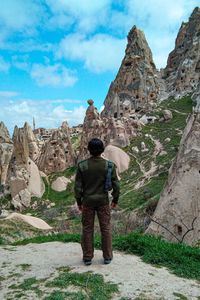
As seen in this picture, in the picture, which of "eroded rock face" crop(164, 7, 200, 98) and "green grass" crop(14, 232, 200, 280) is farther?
"eroded rock face" crop(164, 7, 200, 98)

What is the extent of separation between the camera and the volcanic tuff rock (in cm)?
4512

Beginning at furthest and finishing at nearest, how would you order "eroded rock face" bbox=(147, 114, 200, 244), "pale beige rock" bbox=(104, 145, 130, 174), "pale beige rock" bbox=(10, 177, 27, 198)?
"pale beige rock" bbox=(104, 145, 130, 174) → "pale beige rock" bbox=(10, 177, 27, 198) → "eroded rock face" bbox=(147, 114, 200, 244)

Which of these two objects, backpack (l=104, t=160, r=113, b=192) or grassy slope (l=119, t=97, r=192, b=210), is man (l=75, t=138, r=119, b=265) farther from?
grassy slope (l=119, t=97, r=192, b=210)

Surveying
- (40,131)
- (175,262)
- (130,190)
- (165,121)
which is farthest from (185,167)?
(40,131)

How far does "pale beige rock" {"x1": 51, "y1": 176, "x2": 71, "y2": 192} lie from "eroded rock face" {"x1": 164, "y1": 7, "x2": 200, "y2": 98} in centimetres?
3492

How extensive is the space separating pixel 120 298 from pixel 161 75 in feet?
267

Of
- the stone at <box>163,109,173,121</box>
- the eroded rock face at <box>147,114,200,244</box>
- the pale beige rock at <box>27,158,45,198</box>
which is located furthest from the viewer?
the stone at <box>163,109,173,121</box>

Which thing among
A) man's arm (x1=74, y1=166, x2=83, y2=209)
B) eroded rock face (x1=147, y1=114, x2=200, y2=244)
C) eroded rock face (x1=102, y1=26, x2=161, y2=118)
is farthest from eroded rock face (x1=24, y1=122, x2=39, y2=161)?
man's arm (x1=74, y1=166, x2=83, y2=209)

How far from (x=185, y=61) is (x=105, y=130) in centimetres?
3316

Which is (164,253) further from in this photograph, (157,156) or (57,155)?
(57,155)

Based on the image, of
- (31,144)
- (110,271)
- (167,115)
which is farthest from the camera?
(167,115)

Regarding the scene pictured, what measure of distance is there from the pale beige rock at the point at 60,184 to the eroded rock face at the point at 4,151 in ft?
18.0

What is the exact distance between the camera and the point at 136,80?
70.4 metres

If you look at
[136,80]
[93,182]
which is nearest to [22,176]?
[93,182]
